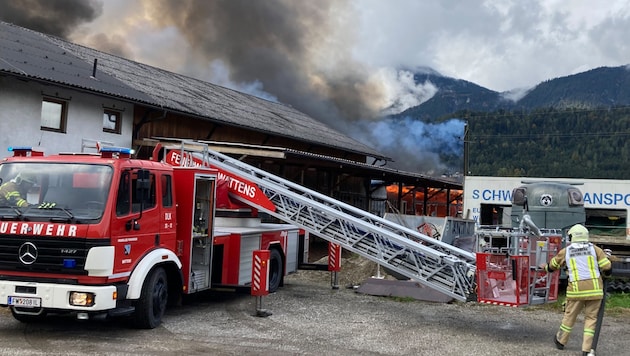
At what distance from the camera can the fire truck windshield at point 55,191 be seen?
24.6 feet

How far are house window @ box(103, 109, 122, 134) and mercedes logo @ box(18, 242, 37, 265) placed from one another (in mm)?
8767

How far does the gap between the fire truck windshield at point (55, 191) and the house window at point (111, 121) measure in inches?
319

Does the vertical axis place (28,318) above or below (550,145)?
below

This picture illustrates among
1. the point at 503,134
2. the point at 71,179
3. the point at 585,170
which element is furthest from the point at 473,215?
the point at 503,134

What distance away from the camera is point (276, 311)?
34.6ft

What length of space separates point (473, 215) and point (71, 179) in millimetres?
23286

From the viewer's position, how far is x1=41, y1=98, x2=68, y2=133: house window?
14129 mm

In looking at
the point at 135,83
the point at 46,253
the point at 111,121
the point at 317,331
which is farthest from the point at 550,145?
the point at 46,253

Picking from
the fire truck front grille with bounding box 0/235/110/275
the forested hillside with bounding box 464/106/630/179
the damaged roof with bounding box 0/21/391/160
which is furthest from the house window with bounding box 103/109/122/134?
the forested hillside with bounding box 464/106/630/179

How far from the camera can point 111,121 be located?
16062 mm

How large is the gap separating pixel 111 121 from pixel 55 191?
8.82 m

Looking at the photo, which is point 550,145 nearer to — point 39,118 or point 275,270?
point 275,270

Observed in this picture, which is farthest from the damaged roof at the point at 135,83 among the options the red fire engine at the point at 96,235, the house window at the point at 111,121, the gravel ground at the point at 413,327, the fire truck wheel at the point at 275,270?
the gravel ground at the point at 413,327

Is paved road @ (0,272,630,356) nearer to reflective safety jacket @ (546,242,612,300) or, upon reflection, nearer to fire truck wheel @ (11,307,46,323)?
fire truck wheel @ (11,307,46,323)
